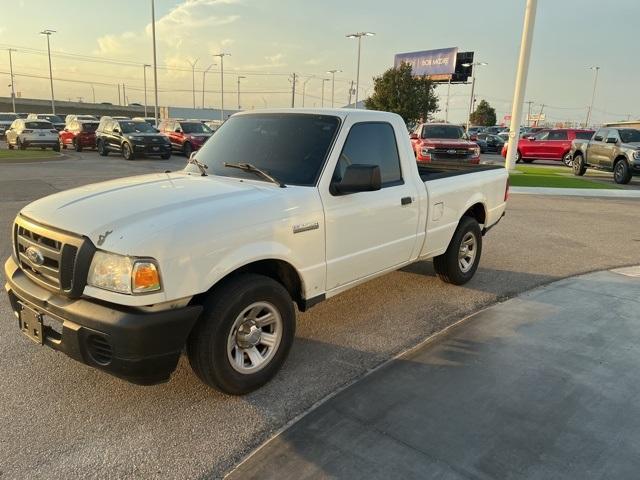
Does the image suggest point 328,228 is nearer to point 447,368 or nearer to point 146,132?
point 447,368

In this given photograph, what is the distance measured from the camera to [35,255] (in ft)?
10.3

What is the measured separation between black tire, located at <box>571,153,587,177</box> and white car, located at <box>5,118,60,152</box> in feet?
79.5

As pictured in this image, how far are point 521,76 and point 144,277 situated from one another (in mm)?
19146

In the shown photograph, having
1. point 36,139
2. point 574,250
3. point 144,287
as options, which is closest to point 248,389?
point 144,287

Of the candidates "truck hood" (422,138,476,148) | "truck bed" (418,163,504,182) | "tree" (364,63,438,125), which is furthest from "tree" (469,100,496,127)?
"truck bed" (418,163,504,182)

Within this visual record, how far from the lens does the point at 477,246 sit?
5840mm

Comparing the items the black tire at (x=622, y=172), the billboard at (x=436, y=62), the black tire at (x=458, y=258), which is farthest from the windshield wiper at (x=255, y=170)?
the billboard at (x=436, y=62)

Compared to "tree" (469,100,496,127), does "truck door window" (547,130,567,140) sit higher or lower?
lower

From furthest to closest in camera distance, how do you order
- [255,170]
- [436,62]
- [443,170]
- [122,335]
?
1. [436,62]
2. [443,170]
3. [255,170]
4. [122,335]

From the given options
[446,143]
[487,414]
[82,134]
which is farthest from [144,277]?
[82,134]

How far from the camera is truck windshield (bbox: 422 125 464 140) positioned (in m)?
17.9

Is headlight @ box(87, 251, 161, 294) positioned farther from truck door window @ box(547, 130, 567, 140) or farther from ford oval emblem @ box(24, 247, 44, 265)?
truck door window @ box(547, 130, 567, 140)

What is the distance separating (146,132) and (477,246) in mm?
19816

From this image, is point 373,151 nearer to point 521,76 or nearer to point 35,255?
point 35,255
